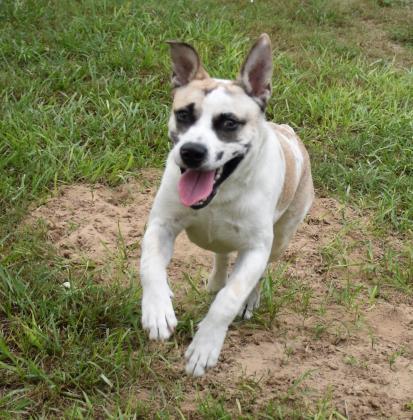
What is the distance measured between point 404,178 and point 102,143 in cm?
266

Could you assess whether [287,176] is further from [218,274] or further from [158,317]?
[158,317]

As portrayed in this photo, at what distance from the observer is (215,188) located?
12.7 feet

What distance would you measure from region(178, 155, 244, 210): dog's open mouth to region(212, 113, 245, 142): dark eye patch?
0.16 m

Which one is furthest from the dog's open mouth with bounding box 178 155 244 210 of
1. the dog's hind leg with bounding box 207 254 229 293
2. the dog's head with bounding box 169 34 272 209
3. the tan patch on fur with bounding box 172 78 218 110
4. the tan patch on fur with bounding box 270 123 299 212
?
the dog's hind leg with bounding box 207 254 229 293

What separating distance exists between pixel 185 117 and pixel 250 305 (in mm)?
1564

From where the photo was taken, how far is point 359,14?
10.7 meters

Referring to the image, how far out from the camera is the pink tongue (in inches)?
150

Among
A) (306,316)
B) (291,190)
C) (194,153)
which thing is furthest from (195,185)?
(306,316)

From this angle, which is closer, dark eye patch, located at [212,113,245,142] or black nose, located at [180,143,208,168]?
black nose, located at [180,143,208,168]

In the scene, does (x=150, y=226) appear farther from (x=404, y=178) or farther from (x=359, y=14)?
(x=359, y=14)

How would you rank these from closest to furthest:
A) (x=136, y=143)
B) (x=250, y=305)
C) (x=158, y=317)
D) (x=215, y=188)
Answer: (x=158, y=317) < (x=215, y=188) < (x=250, y=305) < (x=136, y=143)

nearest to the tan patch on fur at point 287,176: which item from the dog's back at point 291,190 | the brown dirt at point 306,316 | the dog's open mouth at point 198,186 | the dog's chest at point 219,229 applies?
the dog's back at point 291,190

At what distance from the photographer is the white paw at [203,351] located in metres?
3.76

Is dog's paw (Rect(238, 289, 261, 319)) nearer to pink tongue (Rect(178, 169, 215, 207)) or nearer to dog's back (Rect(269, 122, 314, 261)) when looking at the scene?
dog's back (Rect(269, 122, 314, 261))
